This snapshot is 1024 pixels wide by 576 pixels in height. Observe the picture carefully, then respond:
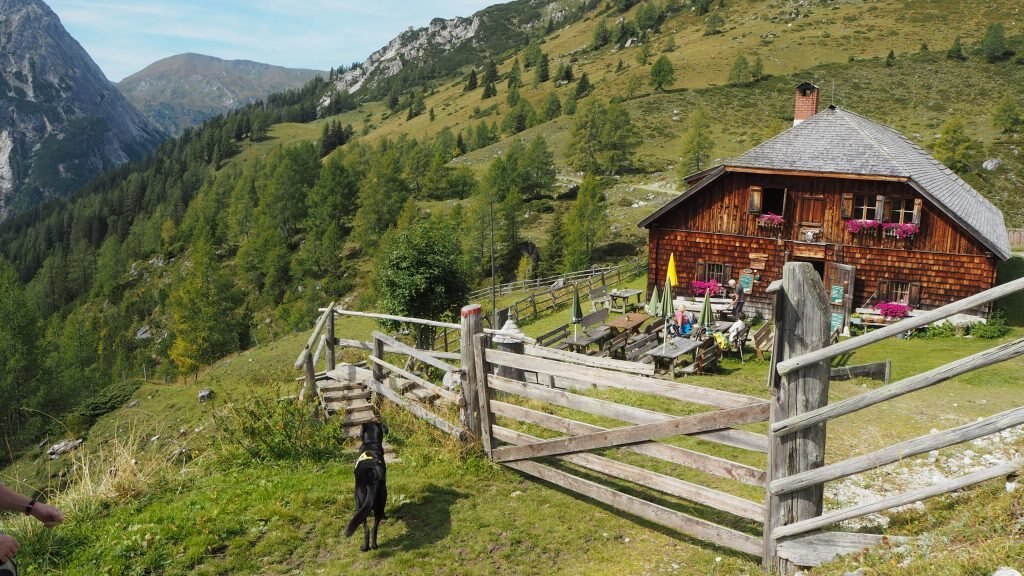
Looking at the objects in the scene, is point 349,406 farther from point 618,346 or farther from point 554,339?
point 618,346

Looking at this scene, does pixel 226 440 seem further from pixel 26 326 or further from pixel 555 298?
pixel 26 326

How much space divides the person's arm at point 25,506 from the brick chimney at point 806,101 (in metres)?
30.8

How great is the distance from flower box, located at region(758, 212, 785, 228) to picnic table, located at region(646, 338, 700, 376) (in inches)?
395

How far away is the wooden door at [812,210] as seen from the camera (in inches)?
956

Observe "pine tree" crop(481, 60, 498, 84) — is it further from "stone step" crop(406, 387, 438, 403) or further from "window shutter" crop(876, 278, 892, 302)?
"stone step" crop(406, 387, 438, 403)

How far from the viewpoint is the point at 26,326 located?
4703cm

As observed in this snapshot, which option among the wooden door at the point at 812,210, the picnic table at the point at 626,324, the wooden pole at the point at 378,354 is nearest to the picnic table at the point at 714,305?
the picnic table at the point at 626,324

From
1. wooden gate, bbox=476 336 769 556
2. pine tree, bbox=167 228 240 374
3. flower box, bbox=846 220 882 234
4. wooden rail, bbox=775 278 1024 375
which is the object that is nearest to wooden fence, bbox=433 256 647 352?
flower box, bbox=846 220 882 234

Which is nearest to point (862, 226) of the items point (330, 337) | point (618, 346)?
point (618, 346)

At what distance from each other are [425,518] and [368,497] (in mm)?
964

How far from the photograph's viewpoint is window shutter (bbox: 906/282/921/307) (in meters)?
23.1

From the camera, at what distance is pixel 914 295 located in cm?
2323

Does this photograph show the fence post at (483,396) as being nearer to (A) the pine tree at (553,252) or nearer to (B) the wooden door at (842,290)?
(B) the wooden door at (842,290)

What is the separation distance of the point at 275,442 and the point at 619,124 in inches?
2812
